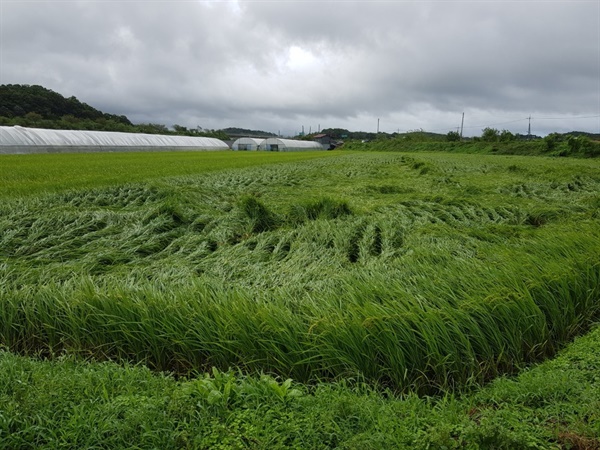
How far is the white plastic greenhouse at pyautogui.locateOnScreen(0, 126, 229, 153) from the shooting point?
95.1ft

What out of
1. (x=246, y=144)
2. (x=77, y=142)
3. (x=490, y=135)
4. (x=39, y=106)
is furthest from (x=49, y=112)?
(x=490, y=135)

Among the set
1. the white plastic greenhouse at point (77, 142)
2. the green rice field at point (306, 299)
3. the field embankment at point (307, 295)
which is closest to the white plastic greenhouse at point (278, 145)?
the white plastic greenhouse at point (77, 142)

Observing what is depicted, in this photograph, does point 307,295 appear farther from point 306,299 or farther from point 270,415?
point 270,415

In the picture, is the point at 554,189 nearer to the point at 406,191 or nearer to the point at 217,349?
the point at 406,191

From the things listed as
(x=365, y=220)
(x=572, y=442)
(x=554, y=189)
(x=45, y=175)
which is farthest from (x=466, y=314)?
(x=45, y=175)

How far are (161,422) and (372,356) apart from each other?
1244mm

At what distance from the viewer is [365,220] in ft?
17.9

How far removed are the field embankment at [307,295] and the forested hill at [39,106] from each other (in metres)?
63.0

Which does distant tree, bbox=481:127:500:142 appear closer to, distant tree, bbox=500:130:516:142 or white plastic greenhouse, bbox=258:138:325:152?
distant tree, bbox=500:130:516:142

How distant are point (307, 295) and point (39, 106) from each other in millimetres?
75998

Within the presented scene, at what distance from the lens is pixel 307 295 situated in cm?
288

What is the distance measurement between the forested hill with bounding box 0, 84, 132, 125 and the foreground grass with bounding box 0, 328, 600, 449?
214 ft

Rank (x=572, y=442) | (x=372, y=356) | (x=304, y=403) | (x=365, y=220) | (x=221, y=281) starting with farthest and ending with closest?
(x=365, y=220), (x=221, y=281), (x=372, y=356), (x=304, y=403), (x=572, y=442)

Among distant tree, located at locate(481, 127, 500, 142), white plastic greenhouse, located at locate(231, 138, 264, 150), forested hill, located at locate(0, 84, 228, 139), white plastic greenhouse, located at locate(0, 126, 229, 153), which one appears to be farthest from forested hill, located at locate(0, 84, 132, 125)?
distant tree, located at locate(481, 127, 500, 142)
